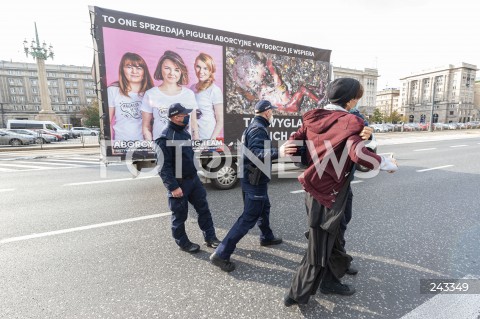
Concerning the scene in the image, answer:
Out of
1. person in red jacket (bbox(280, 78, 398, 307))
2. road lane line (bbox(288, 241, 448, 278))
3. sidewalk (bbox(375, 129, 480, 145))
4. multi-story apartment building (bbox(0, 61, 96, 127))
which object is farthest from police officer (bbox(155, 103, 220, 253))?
multi-story apartment building (bbox(0, 61, 96, 127))

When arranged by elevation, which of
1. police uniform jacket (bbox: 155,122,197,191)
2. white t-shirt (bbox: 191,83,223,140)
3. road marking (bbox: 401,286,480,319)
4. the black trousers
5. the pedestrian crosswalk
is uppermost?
white t-shirt (bbox: 191,83,223,140)

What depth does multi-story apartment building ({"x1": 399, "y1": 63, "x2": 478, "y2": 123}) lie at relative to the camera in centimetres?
9475

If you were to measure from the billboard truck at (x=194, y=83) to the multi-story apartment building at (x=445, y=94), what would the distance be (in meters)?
110

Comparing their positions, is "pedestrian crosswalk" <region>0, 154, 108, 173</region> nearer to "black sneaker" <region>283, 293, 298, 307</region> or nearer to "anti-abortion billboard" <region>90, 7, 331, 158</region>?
"anti-abortion billboard" <region>90, 7, 331, 158</region>

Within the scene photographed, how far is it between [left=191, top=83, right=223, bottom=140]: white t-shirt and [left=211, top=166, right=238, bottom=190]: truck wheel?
3.26 feet

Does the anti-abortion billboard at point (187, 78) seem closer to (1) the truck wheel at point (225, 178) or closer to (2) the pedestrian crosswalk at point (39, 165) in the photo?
(1) the truck wheel at point (225, 178)

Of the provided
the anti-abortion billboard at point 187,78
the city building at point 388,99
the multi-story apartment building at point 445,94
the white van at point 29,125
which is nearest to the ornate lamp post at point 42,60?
the white van at point 29,125

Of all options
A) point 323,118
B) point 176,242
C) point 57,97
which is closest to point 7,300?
point 176,242

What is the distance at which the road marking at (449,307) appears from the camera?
2.16m

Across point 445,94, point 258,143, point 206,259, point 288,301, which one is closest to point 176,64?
point 258,143

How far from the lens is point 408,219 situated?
4.36 meters

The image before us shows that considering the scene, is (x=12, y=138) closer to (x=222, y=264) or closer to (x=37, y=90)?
(x=222, y=264)

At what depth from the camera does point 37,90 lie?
284 ft

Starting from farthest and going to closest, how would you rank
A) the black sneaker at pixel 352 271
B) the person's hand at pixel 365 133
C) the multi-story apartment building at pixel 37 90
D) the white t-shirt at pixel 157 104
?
the multi-story apartment building at pixel 37 90 → the white t-shirt at pixel 157 104 → the black sneaker at pixel 352 271 → the person's hand at pixel 365 133
